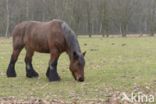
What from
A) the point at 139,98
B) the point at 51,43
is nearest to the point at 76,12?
the point at 51,43

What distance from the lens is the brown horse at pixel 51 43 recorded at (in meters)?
13.7

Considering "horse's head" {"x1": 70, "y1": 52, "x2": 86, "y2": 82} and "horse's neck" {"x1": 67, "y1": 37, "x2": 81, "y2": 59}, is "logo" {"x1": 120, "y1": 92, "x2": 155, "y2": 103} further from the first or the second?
"horse's neck" {"x1": 67, "y1": 37, "x2": 81, "y2": 59}

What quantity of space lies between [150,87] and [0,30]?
64108mm

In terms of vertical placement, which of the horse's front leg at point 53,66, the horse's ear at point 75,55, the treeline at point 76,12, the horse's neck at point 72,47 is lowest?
the treeline at point 76,12

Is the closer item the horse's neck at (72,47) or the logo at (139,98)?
the logo at (139,98)

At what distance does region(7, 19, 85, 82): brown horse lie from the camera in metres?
13.7

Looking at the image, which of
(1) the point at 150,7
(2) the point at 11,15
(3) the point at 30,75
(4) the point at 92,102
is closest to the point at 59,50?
(3) the point at 30,75

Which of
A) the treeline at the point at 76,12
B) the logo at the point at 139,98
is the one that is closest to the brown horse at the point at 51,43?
the logo at the point at 139,98

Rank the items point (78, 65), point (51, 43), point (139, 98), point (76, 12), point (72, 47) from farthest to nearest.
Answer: point (76, 12) < point (51, 43) < point (72, 47) < point (78, 65) < point (139, 98)

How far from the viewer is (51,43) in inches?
563

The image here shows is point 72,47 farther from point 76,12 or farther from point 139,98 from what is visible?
point 76,12

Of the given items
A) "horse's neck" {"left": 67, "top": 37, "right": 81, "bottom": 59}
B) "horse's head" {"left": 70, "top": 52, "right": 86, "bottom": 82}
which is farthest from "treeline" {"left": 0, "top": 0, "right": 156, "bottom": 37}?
"horse's head" {"left": 70, "top": 52, "right": 86, "bottom": 82}

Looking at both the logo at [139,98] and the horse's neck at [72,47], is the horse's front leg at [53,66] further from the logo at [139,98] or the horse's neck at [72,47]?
the logo at [139,98]

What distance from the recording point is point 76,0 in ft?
233
